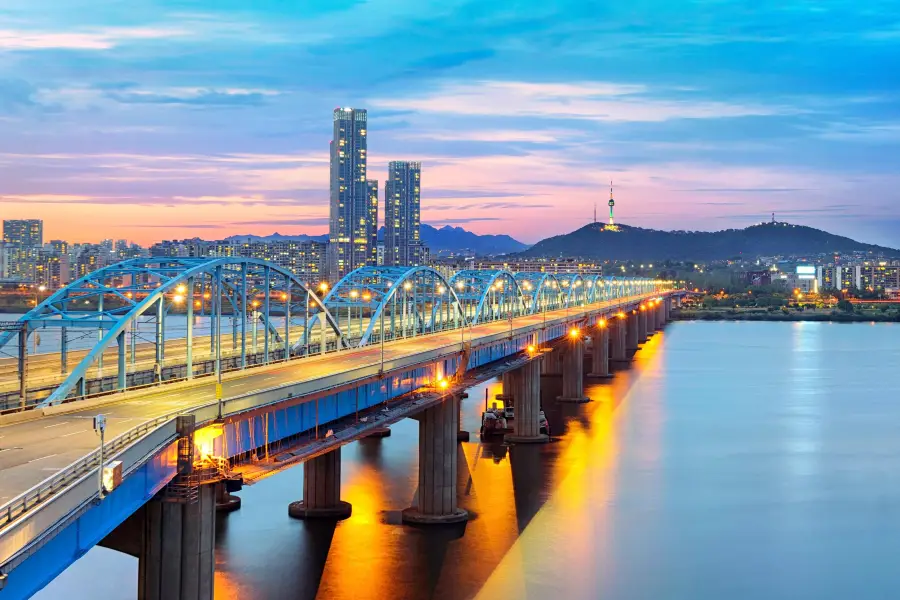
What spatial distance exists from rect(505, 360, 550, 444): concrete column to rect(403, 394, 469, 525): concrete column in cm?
2286

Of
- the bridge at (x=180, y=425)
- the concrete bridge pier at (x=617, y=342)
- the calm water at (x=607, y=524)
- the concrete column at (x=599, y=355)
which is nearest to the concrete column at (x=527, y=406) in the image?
the calm water at (x=607, y=524)

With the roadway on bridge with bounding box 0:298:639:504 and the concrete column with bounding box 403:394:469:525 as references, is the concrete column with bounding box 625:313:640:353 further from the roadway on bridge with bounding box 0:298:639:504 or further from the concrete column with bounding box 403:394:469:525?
the roadway on bridge with bounding box 0:298:639:504

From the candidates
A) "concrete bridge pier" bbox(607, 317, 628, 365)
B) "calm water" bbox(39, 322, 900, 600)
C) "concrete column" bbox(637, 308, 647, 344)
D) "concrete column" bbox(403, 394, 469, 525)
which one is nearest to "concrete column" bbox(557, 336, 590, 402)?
"calm water" bbox(39, 322, 900, 600)

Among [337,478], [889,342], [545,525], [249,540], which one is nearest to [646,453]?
[545,525]

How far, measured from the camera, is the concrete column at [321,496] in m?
49.1

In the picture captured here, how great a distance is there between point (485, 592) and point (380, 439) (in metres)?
35.7

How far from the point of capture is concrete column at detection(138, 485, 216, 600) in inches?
1014

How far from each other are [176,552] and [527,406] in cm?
4823

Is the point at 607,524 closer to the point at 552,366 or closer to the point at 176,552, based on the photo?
the point at 176,552

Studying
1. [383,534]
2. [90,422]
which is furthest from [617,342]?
[90,422]

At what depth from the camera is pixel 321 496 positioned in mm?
49438

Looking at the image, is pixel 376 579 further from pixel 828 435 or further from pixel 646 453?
pixel 828 435

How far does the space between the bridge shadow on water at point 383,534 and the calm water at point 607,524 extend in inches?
4.5

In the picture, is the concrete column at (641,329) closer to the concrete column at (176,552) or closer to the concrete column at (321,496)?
the concrete column at (321,496)
